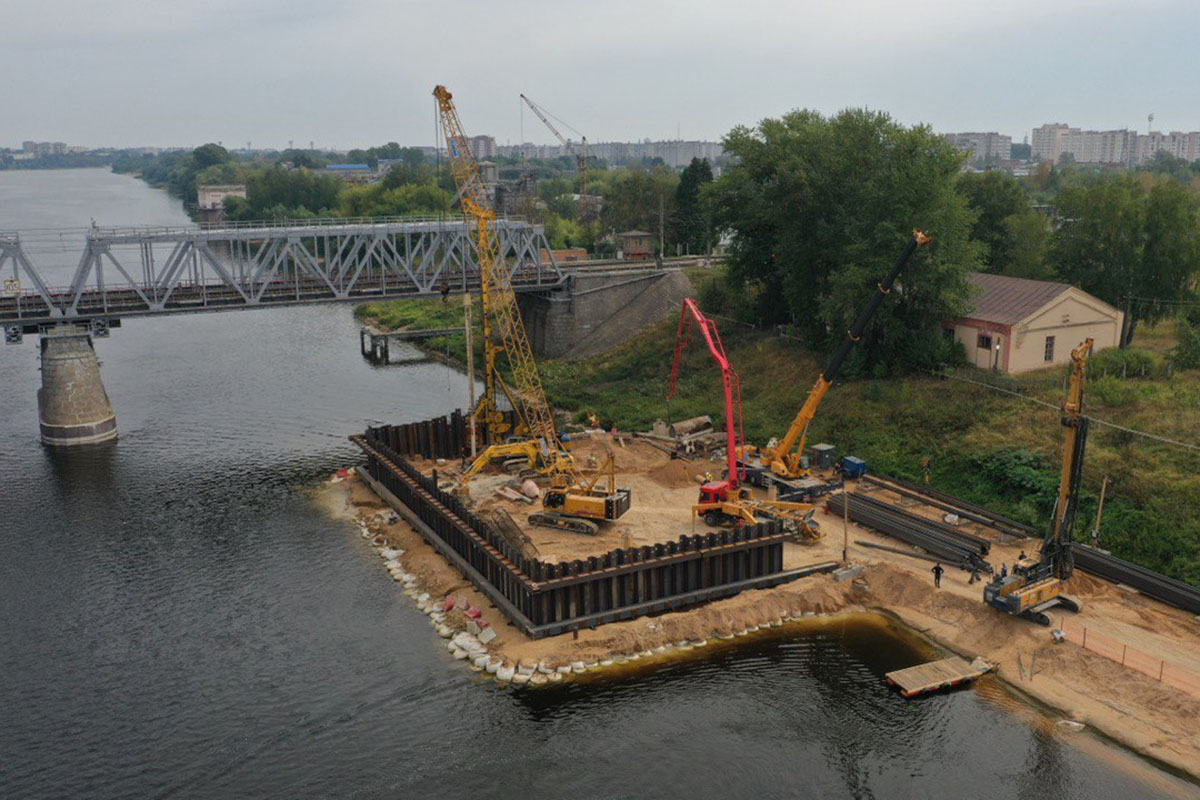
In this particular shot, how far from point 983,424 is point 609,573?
75.9 feet

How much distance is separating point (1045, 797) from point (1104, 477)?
1920 cm

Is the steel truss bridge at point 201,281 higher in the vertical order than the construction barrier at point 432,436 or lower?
higher

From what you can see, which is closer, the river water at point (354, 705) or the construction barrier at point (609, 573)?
the river water at point (354, 705)

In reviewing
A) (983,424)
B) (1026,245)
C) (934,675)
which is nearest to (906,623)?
(934,675)

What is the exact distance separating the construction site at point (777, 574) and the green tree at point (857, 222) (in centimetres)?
986

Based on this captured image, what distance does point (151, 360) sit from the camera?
278ft

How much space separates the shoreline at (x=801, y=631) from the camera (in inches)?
1146

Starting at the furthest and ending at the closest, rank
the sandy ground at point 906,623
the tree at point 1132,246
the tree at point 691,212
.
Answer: the tree at point 691,212 → the tree at point 1132,246 → the sandy ground at point 906,623

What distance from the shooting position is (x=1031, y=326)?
5234cm

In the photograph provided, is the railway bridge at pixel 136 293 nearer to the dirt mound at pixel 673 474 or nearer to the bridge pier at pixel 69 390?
the bridge pier at pixel 69 390

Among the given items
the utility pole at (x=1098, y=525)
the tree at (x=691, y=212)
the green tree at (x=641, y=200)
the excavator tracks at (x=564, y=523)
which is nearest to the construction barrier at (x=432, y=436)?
the excavator tracks at (x=564, y=523)

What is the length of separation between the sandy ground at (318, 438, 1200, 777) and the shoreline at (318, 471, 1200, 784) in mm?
44

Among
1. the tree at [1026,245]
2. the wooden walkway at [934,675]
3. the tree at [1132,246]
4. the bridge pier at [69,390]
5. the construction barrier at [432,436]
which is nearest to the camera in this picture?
the wooden walkway at [934,675]

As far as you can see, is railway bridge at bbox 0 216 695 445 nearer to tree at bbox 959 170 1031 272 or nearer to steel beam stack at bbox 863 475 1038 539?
steel beam stack at bbox 863 475 1038 539
